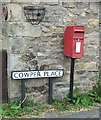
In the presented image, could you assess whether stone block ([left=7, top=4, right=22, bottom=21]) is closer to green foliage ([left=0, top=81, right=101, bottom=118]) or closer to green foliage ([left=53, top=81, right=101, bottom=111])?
green foliage ([left=0, top=81, right=101, bottom=118])

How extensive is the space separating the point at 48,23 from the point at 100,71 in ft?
5.67

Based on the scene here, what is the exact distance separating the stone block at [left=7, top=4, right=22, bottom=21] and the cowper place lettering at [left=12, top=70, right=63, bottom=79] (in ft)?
3.28

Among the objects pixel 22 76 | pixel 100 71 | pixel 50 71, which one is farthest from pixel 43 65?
pixel 100 71

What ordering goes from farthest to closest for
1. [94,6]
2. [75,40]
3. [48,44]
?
1. [94,6]
2. [48,44]
3. [75,40]

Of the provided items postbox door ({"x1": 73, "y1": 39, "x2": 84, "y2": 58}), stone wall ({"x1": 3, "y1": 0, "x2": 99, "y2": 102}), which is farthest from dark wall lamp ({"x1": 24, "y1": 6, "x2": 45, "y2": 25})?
postbox door ({"x1": 73, "y1": 39, "x2": 84, "y2": 58})

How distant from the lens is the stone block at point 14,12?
390cm

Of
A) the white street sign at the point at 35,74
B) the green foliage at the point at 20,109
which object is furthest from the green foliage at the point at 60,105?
the white street sign at the point at 35,74

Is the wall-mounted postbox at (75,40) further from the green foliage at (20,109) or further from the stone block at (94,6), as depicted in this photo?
the green foliage at (20,109)

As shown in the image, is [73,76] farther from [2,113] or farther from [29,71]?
[2,113]

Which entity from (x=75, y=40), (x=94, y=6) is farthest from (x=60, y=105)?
(x=94, y=6)

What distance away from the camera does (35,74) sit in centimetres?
409

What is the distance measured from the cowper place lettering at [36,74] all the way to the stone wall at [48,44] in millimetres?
141

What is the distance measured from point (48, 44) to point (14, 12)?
90 cm

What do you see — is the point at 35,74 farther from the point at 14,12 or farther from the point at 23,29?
the point at 14,12
